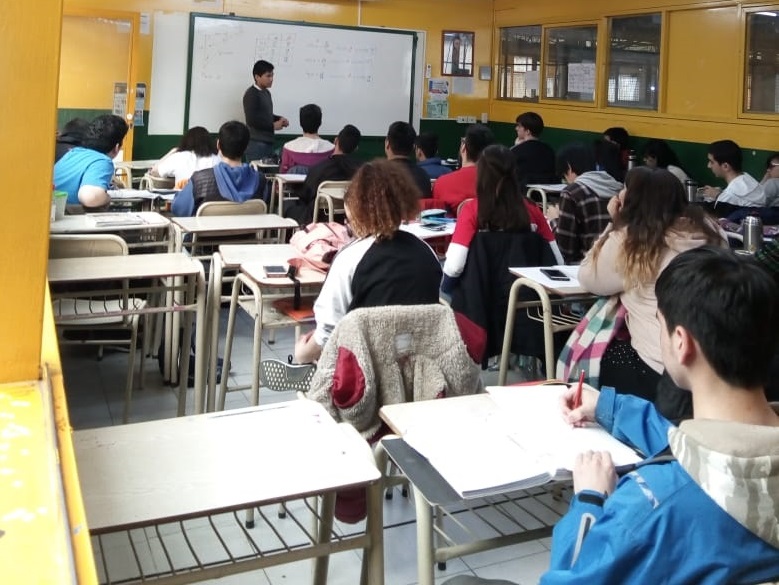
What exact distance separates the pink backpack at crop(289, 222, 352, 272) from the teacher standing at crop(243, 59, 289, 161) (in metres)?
4.63

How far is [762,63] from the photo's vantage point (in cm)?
630

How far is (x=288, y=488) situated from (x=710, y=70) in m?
6.32

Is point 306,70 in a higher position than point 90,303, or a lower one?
higher

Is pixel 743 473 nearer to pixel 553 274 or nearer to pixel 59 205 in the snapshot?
pixel 553 274

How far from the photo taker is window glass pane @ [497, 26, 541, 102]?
28.8ft

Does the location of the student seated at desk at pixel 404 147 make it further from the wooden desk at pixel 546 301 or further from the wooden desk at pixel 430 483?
the wooden desk at pixel 430 483

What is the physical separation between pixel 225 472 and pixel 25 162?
0.57 m

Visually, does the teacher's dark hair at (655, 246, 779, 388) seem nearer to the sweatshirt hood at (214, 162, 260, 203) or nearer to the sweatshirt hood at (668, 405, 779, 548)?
the sweatshirt hood at (668, 405, 779, 548)

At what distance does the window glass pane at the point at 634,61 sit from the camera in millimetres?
7219

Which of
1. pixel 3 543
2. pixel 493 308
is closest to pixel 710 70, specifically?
pixel 493 308

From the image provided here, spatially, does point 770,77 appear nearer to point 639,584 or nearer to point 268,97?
point 268,97


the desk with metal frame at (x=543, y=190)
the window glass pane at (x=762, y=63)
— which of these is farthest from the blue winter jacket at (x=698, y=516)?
the window glass pane at (x=762, y=63)

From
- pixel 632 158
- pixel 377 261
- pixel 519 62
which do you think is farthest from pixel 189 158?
pixel 519 62

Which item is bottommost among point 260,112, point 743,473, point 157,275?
point 743,473
